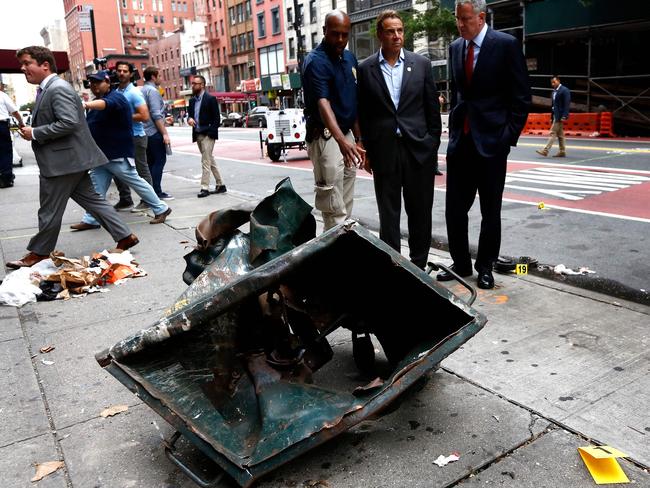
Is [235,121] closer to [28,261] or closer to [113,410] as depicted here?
[28,261]

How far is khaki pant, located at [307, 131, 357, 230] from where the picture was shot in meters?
4.87

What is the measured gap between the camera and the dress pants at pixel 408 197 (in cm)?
Result: 440

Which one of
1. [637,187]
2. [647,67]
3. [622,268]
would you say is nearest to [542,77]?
[647,67]

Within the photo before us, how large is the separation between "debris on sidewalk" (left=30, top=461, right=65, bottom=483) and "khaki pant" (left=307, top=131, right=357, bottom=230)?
2.93m

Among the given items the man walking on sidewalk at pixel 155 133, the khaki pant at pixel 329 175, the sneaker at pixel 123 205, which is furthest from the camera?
the man walking on sidewalk at pixel 155 133

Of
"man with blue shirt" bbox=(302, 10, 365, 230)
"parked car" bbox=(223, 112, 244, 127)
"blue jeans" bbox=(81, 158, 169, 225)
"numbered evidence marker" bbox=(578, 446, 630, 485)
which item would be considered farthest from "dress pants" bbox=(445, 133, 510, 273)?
"parked car" bbox=(223, 112, 244, 127)

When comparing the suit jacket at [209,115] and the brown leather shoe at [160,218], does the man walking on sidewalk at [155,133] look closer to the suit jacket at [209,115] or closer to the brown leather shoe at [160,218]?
the suit jacket at [209,115]

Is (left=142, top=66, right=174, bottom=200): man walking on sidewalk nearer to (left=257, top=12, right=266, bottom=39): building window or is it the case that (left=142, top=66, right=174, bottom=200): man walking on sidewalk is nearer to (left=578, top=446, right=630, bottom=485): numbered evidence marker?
(left=578, top=446, right=630, bottom=485): numbered evidence marker

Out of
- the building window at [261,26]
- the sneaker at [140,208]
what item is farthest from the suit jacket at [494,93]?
the building window at [261,26]

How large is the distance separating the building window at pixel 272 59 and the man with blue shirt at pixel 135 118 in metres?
56.7

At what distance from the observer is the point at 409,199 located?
4.49 metres

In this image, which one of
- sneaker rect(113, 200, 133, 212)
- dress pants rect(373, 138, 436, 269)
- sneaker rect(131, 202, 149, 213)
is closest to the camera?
dress pants rect(373, 138, 436, 269)

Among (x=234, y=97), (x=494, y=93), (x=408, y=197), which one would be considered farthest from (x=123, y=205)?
(x=234, y=97)

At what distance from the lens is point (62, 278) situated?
16.2 feet
